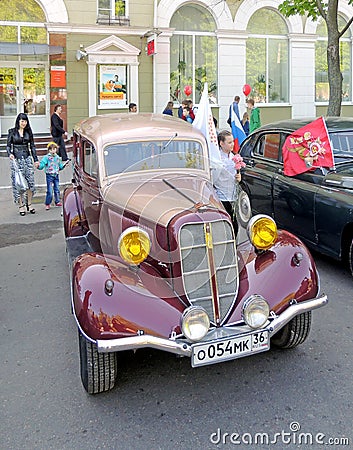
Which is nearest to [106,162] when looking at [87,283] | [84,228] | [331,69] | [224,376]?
[84,228]

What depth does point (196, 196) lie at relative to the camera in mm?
4168

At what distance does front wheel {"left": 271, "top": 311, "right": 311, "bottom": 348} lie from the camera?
4.09m

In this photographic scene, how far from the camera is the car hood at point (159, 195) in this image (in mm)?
3921

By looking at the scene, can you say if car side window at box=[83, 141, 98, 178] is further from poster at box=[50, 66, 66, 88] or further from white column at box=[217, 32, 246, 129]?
white column at box=[217, 32, 246, 129]

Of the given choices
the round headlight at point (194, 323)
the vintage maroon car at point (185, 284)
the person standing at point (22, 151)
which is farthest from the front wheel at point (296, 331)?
the person standing at point (22, 151)

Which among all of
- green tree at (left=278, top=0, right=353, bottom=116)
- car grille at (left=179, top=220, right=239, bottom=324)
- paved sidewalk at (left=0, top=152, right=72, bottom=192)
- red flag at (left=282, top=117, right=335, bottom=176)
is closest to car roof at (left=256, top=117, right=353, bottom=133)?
red flag at (left=282, top=117, right=335, bottom=176)

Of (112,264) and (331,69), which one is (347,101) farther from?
(112,264)

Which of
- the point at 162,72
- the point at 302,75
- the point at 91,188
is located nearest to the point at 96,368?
the point at 91,188

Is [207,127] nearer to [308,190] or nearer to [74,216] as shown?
[308,190]

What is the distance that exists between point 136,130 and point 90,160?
583 millimetres

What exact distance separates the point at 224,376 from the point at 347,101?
20.0 meters

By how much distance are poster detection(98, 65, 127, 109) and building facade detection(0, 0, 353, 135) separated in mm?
35

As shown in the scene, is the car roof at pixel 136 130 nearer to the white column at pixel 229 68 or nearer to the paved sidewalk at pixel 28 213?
the paved sidewalk at pixel 28 213

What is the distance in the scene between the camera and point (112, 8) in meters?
17.3
